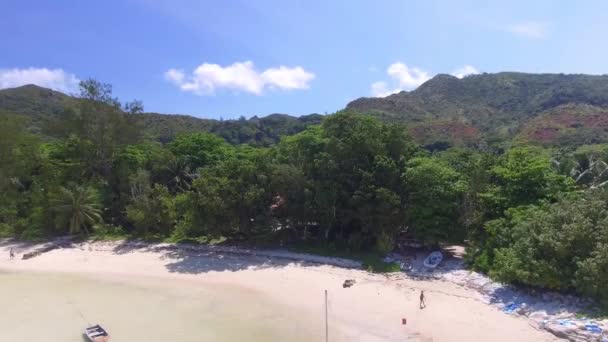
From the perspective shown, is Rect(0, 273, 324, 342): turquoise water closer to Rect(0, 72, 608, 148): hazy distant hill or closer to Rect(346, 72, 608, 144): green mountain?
Rect(0, 72, 608, 148): hazy distant hill

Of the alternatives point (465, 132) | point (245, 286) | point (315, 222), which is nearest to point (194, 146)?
point (315, 222)

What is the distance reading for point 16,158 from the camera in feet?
129

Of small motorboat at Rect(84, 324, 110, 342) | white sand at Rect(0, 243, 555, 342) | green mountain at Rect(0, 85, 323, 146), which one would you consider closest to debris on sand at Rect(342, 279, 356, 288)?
white sand at Rect(0, 243, 555, 342)

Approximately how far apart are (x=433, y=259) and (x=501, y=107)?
124812mm

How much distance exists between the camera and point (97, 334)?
1847cm

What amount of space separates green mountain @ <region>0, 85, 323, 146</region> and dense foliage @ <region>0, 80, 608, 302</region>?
38.9 m

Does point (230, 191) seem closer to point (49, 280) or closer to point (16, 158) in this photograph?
point (49, 280)

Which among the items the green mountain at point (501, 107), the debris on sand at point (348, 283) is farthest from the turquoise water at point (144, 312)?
the green mountain at point (501, 107)

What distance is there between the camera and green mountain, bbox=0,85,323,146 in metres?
89.2

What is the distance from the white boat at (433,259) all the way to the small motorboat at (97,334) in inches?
668

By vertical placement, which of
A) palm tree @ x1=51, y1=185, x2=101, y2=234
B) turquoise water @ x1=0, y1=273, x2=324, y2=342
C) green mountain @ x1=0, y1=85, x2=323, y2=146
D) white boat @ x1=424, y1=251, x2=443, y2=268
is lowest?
turquoise water @ x1=0, y1=273, x2=324, y2=342

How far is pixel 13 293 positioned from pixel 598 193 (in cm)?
3183

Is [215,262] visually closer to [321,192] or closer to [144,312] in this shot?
[144,312]

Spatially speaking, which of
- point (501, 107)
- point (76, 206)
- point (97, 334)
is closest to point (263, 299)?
point (97, 334)
